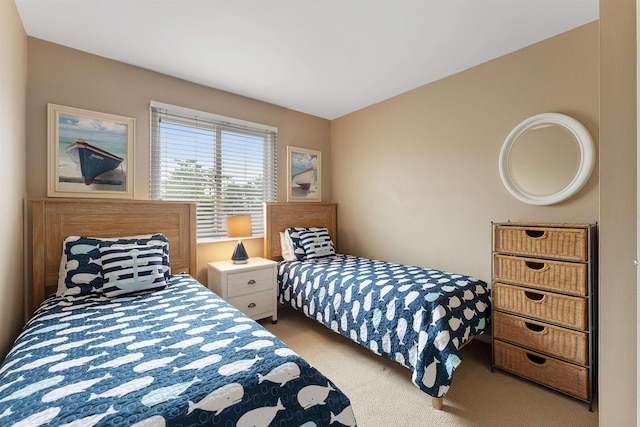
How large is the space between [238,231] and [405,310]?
1.77 m

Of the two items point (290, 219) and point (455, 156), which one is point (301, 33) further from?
point (290, 219)

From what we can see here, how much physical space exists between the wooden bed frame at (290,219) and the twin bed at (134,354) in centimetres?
123

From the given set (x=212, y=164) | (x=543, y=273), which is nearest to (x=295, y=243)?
(x=212, y=164)

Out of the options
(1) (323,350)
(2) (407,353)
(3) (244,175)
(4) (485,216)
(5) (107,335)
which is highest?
(3) (244,175)

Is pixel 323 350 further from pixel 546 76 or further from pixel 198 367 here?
pixel 546 76

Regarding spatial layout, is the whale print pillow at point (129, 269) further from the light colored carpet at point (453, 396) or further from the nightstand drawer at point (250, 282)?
the light colored carpet at point (453, 396)

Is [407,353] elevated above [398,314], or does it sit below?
below

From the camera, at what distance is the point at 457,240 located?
8.93ft

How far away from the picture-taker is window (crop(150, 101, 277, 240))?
2691mm

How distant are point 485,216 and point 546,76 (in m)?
1.18

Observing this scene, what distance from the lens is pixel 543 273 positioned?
1.94 meters

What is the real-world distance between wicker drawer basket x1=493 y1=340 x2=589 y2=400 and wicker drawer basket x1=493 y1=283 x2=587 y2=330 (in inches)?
10.4

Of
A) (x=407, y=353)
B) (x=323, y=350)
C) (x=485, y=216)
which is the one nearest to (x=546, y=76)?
(x=485, y=216)

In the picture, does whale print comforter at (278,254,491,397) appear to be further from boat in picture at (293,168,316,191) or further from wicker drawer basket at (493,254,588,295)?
boat in picture at (293,168,316,191)
